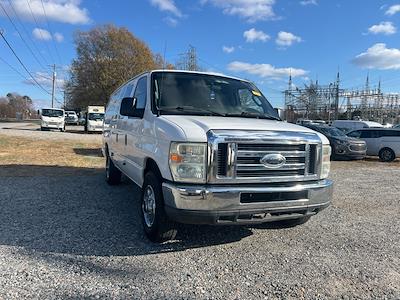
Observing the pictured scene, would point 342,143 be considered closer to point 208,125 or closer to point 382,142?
point 382,142

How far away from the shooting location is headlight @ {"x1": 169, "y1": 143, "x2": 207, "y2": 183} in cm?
431

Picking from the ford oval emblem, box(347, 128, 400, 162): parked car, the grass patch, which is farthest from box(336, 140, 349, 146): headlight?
the ford oval emblem

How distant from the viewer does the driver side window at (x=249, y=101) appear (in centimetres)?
600

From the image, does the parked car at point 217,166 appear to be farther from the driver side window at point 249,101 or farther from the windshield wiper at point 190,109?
the driver side window at point 249,101

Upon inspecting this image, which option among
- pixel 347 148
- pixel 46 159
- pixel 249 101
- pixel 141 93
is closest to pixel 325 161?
pixel 249 101

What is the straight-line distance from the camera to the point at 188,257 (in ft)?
14.8

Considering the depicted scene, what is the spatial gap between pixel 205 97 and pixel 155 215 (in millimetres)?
1931

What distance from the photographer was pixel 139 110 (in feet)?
18.5

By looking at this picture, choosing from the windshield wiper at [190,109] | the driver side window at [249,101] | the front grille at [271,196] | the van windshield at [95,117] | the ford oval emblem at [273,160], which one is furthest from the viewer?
the van windshield at [95,117]

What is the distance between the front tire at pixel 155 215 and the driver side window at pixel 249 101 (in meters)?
1.88

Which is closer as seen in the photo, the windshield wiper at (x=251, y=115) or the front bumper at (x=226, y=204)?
the front bumper at (x=226, y=204)

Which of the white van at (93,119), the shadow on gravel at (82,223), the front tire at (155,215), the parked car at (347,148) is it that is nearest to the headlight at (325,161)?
the shadow on gravel at (82,223)

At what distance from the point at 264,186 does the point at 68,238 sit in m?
2.51

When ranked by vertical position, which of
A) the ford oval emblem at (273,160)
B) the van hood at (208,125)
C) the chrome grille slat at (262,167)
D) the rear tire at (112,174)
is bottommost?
the rear tire at (112,174)
